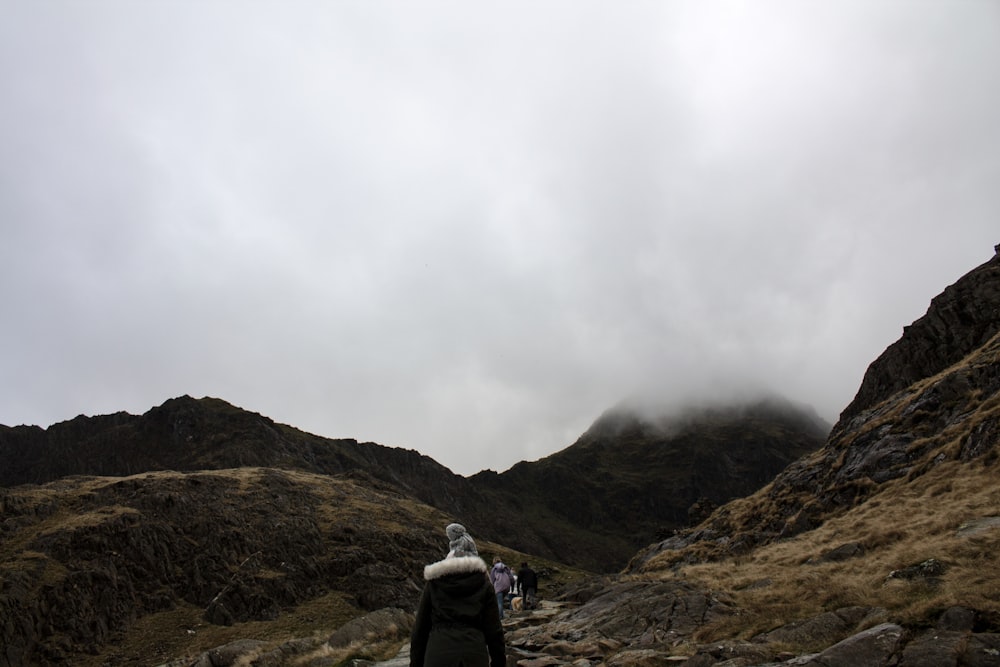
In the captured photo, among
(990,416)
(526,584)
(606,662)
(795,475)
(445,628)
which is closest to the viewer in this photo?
(445,628)

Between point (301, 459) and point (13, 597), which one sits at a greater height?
point (301, 459)

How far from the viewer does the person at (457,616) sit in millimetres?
5531

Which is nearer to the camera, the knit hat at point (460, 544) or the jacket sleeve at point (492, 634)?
the jacket sleeve at point (492, 634)

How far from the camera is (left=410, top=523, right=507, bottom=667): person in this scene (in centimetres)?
553

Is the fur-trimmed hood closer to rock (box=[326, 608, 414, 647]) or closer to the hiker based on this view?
the hiker

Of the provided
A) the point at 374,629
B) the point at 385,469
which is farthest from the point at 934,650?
the point at 385,469

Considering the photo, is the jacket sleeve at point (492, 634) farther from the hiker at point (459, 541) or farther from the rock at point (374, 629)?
the rock at point (374, 629)

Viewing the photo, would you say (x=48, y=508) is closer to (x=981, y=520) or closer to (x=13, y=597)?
(x=13, y=597)

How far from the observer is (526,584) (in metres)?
28.3

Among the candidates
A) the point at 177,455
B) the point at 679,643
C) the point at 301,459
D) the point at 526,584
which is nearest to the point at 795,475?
the point at 526,584

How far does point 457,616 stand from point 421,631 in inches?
19.9

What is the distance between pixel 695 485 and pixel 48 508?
18800 cm

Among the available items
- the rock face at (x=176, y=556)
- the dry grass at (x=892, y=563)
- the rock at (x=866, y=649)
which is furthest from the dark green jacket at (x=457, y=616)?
the rock face at (x=176, y=556)

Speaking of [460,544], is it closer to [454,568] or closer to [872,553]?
[454,568]
